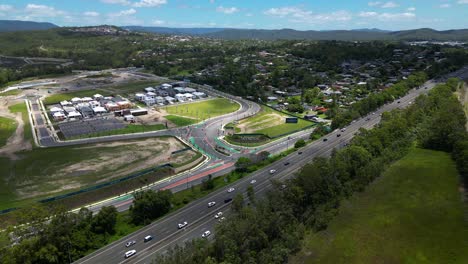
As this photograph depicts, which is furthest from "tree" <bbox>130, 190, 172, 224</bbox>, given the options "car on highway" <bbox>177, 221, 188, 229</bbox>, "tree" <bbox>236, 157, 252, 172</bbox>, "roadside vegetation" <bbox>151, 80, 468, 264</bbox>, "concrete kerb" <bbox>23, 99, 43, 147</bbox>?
"concrete kerb" <bbox>23, 99, 43, 147</bbox>

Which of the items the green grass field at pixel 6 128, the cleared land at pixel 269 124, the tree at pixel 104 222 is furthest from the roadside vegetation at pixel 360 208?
the green grass field at pixel 6 128

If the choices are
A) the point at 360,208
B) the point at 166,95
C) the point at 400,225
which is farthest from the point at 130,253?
the point at 166,95

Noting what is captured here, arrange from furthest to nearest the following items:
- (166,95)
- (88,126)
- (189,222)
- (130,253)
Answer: (166,95)
(88,126)
(189,222)
(130,253)

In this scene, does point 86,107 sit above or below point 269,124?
above

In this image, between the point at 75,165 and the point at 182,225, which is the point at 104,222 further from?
the point at 75,165

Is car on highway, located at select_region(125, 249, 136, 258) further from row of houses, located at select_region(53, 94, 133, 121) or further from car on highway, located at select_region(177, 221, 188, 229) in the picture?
row of houses, located at select_region(53, 94, 133, 121)

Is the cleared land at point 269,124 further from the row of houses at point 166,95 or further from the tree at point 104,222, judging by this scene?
the tree at point 104,222

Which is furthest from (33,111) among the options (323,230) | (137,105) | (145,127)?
(323,230)
